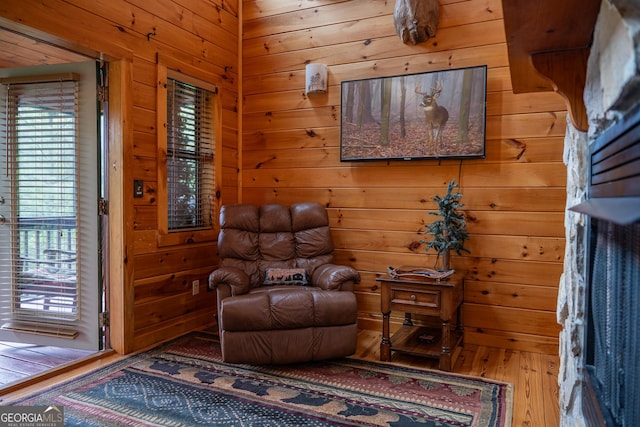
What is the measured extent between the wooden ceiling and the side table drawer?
280 centimetres

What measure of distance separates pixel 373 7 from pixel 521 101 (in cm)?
139

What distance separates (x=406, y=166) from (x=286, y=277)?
1272 mm

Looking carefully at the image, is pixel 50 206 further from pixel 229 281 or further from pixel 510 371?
pixel 510 371

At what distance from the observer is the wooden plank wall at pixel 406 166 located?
2943 mm

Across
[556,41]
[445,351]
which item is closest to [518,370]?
[445,351]

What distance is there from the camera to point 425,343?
2938mm

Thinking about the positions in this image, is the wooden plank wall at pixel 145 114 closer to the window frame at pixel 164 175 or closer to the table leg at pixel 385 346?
the window frame at pixel 164 175

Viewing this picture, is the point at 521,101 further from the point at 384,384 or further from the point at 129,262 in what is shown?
the point at 129,262

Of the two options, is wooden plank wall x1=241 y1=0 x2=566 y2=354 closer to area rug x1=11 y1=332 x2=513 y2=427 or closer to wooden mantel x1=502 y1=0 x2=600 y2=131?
area rug x1=11 y1=332 x2=513 y2=427

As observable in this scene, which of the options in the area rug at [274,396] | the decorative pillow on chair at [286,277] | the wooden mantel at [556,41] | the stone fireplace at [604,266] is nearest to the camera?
the stone fireplace at [604,266]

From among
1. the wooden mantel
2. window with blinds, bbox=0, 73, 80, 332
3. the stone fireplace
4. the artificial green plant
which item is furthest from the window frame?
the stone fireplace

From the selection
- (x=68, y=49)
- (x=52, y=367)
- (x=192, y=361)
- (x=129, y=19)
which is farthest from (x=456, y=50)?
(x=52, y=367)

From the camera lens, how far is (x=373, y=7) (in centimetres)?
340

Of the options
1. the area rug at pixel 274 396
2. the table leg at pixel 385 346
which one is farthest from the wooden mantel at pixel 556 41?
the table leg at pixel 385 346
